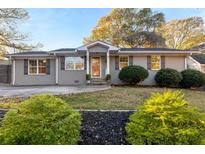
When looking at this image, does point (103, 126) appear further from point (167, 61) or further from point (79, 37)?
point (79, 37)

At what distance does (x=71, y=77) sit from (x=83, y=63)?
120cm

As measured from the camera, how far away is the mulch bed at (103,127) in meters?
5.18

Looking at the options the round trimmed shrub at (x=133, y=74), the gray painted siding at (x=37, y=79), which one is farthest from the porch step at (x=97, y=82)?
the gray painted siding at (x=37, y=79)

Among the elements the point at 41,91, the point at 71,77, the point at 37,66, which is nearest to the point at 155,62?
the point at 71,77

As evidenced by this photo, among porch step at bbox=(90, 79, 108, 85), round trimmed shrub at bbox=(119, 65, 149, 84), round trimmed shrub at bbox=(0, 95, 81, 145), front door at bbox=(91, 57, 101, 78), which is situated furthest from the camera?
front door at bbox=(91, 57, 101, 78)

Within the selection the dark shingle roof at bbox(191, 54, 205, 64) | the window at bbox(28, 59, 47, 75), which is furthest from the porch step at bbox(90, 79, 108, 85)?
the dark shingle roof at bbox(191, 54, 205, 64)

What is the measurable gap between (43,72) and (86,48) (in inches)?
143

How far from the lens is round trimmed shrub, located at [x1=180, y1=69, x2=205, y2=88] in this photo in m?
15.4

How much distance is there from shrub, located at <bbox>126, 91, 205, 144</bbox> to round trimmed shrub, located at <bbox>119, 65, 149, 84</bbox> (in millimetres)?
10478

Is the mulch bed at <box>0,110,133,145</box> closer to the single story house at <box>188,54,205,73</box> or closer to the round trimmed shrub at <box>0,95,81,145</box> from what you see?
the round trimmed shrub at <box>0,95,81,145</box>

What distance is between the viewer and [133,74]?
15.5 metres

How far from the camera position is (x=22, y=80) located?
1775cm

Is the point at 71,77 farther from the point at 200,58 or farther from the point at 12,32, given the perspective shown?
the point at 200,58
